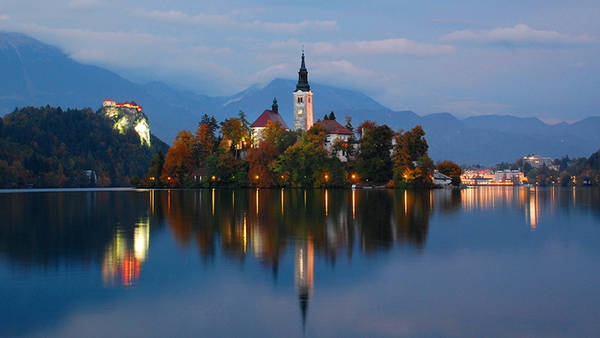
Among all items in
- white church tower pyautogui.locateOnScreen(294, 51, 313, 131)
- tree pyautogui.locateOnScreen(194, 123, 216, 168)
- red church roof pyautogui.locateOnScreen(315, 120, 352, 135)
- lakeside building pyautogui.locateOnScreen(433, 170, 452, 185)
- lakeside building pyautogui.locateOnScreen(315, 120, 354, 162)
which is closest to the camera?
lakeside building pyautogui.locateOnScreen(433, 170, 452, 185)

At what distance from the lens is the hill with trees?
136125mm

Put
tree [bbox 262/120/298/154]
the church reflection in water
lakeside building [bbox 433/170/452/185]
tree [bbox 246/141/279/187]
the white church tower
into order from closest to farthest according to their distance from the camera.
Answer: the church reflection in water
tree [bbox 246/141/279/187]
tree [bbox 262/120/298/154]
lakeside building [bbox 433/170/452/185]
the white church tower

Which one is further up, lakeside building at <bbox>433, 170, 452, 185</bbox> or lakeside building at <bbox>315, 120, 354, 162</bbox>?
lakeside building at <bbox>315, 120, 354, 162</bbox>

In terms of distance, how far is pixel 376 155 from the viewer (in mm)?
108250

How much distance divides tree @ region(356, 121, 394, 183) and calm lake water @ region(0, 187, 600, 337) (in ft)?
251

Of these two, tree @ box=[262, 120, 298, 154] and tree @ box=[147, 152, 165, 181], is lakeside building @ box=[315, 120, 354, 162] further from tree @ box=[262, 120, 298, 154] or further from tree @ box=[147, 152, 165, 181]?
tree @ box=[147, 152, 165, 181]

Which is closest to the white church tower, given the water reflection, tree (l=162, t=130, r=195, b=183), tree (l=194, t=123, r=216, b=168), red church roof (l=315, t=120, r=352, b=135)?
red church roof (l=315, t=120, r=352, b=135)

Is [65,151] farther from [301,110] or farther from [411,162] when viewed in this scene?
[411,162]

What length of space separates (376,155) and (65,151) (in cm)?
9407

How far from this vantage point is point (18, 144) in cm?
14638

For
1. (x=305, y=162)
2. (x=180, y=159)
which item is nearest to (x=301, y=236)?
(x=305, y=162)

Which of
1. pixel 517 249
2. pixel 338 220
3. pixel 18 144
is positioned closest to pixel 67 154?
pixel 18 144

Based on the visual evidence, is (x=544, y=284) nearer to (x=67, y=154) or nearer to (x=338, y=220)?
(x=338, y=220)

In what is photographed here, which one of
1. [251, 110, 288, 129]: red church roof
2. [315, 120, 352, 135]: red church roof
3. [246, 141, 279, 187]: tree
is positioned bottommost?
[246, 141, 279, 187]: tree
